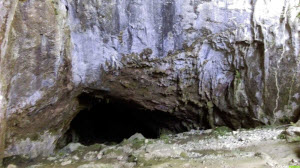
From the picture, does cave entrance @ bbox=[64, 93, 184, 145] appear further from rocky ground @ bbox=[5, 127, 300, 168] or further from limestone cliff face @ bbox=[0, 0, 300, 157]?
rocky ground @ bbox=[5, 127, 300, 168]

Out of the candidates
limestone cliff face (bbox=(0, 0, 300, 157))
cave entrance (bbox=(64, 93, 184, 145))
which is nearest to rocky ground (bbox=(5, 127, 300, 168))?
limestone cliff face (bbox=(0, 0, 300, 157))

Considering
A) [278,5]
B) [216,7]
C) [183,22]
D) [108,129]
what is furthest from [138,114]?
[278,5]

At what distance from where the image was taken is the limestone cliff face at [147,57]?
3.03 m

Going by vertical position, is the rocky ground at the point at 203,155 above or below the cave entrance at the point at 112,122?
above

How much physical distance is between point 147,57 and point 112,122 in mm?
3224

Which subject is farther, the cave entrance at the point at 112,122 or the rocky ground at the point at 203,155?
the cave entrance at the point at 112,122

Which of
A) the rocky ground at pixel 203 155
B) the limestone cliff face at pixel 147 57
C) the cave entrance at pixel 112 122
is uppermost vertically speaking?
the limestone cliff face at pixel 147 57

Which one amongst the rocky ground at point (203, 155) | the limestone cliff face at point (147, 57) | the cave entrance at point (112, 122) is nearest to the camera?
the rocky ground at point (203, 155)

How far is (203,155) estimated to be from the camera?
2.59m

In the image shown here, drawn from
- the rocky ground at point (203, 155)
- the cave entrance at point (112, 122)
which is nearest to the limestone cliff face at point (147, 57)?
the rocky ground at point (203, 155)

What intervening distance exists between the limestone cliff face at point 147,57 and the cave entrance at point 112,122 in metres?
0.84

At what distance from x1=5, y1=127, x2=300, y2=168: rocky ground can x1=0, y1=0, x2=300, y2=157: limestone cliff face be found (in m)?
0.70

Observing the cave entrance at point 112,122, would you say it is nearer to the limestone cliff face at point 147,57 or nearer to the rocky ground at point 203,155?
the limestone cliff face at point 147,57

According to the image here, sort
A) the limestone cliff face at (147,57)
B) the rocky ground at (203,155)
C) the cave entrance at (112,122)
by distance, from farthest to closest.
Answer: the cave entrance at (112,122) < the limestone cliff face at (147,57) < the rocky ground at (203,155)
